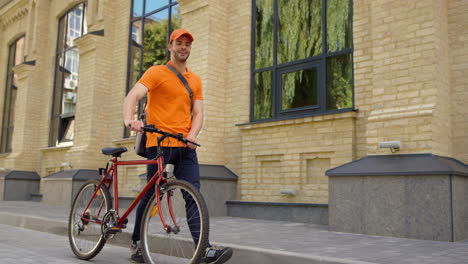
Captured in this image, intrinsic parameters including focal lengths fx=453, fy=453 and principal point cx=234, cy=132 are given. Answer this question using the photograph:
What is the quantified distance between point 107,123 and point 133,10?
10.7 feet

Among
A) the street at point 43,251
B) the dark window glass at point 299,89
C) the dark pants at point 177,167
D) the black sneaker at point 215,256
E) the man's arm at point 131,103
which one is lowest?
the street at point 43,251

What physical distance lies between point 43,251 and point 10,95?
50.3 feet

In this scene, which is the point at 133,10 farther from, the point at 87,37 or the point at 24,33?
the point at 24,33

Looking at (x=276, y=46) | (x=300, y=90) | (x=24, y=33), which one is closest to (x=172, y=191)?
(x=300, y=90)

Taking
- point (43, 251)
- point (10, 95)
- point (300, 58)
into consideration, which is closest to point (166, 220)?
point (43, 251)

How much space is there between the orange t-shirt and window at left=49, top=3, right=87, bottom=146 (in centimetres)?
1109

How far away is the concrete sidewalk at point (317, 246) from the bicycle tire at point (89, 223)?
0.99 m

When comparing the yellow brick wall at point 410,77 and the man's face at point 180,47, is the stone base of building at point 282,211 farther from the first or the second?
the man's face at point 180,47

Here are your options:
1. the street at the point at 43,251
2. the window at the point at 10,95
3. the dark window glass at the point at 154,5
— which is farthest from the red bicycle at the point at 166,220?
the window at the point at 10,95

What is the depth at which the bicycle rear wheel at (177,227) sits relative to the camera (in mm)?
3422

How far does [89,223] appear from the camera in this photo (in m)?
4.58

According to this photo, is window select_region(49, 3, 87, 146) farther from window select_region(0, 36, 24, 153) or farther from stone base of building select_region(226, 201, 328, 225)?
stone base of building select_region(226, 201, 328, 225)

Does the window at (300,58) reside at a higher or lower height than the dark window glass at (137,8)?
lower

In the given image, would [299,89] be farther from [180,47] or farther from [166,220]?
[166,220]
